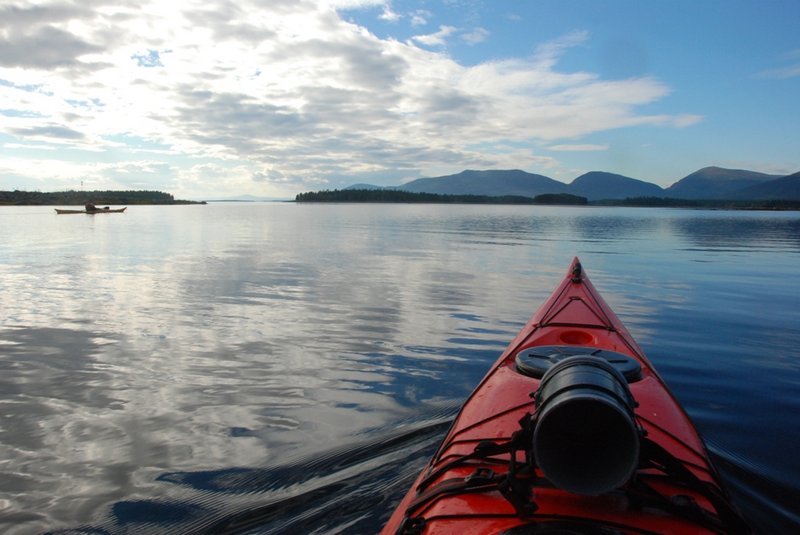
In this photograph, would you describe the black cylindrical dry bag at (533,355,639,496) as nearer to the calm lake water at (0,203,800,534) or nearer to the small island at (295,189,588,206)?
the calm lake water at (0,203,800,534)

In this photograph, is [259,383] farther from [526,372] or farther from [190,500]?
[526,372]

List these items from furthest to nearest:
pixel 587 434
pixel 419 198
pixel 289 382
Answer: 1. pixel 419 198
2. pixel 289 382
3. pixel 587 434

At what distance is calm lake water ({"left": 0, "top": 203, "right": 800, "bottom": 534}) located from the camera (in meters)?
4.75

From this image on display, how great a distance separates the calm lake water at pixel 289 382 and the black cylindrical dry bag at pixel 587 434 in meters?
2.25

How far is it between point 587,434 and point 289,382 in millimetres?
5967

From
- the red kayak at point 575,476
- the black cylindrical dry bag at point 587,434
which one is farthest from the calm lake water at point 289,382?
the black cylindrical dry bag at point 587,434

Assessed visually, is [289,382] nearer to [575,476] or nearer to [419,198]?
[575,476]

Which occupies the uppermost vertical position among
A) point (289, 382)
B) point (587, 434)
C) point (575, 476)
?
point (587, 434)

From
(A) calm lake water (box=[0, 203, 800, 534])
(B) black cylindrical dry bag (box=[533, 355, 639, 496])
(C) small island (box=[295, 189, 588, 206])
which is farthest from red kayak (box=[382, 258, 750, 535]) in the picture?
(C) small island (box=[295, 189, 588, 206])

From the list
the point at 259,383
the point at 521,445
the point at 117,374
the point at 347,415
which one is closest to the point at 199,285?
the point at 117,374

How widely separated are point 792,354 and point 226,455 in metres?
9.95

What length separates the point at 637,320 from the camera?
11922 mm

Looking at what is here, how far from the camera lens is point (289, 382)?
7.82 metres

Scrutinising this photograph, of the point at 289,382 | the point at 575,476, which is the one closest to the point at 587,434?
the point at 575,476
